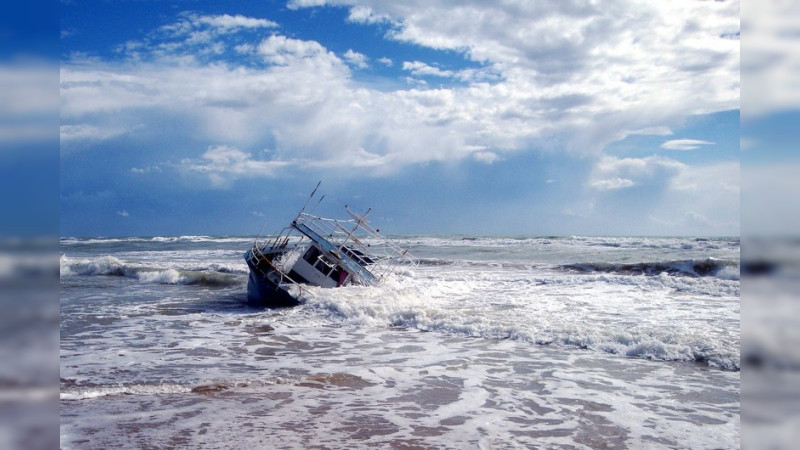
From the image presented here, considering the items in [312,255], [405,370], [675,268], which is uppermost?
[312,255]

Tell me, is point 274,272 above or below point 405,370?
above

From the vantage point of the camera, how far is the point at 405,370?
9.61m

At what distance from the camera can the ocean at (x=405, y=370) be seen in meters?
6.68

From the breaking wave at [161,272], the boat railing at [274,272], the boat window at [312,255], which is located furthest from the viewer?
the breaking wave at [161,272]

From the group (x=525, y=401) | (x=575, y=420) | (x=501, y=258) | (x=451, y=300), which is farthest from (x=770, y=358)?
(x=501, y=258)

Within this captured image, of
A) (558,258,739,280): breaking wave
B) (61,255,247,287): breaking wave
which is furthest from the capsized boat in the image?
(558,258,739,280): breaking wave

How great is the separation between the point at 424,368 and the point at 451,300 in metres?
8.44

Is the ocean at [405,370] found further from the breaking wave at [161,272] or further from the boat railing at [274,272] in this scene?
the breaking wave at [161,272]

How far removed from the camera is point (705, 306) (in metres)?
16.2

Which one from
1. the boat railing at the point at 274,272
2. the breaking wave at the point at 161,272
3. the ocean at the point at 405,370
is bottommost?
the ocean at the point at 405,370

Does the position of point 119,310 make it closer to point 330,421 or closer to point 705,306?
point 330,421

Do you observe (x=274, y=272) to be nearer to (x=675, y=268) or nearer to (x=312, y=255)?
(x=312, y=255)

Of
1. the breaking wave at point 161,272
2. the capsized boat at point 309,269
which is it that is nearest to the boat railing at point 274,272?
the capsized boat at point 309,269

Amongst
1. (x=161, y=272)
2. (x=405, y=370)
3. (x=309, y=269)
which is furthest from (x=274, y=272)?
(x=161, y=272)
